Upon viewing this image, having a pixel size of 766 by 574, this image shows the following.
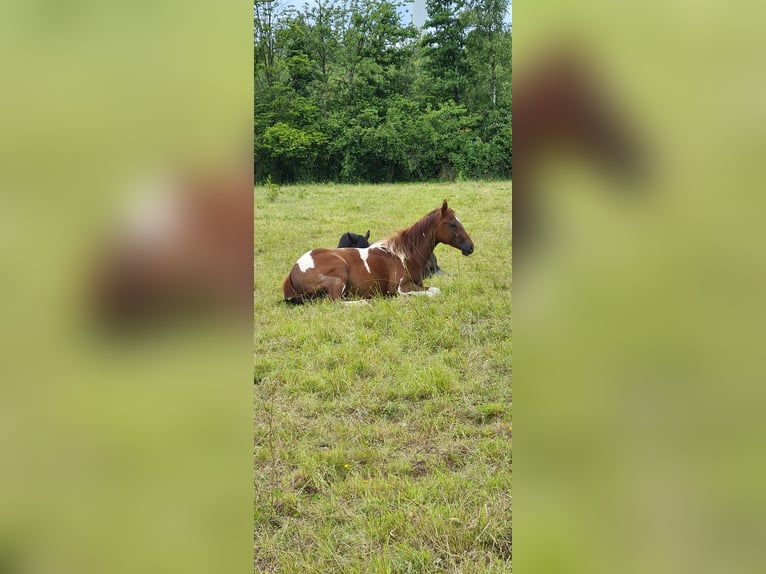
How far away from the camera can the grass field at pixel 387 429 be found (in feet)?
4.95

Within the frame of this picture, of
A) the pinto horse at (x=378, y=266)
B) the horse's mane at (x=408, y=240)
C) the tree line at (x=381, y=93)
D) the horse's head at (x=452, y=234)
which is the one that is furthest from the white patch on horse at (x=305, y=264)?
the tree line at (x=381, y=93)

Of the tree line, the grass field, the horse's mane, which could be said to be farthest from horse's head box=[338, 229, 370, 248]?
the tree line

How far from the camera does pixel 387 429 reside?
228cm
